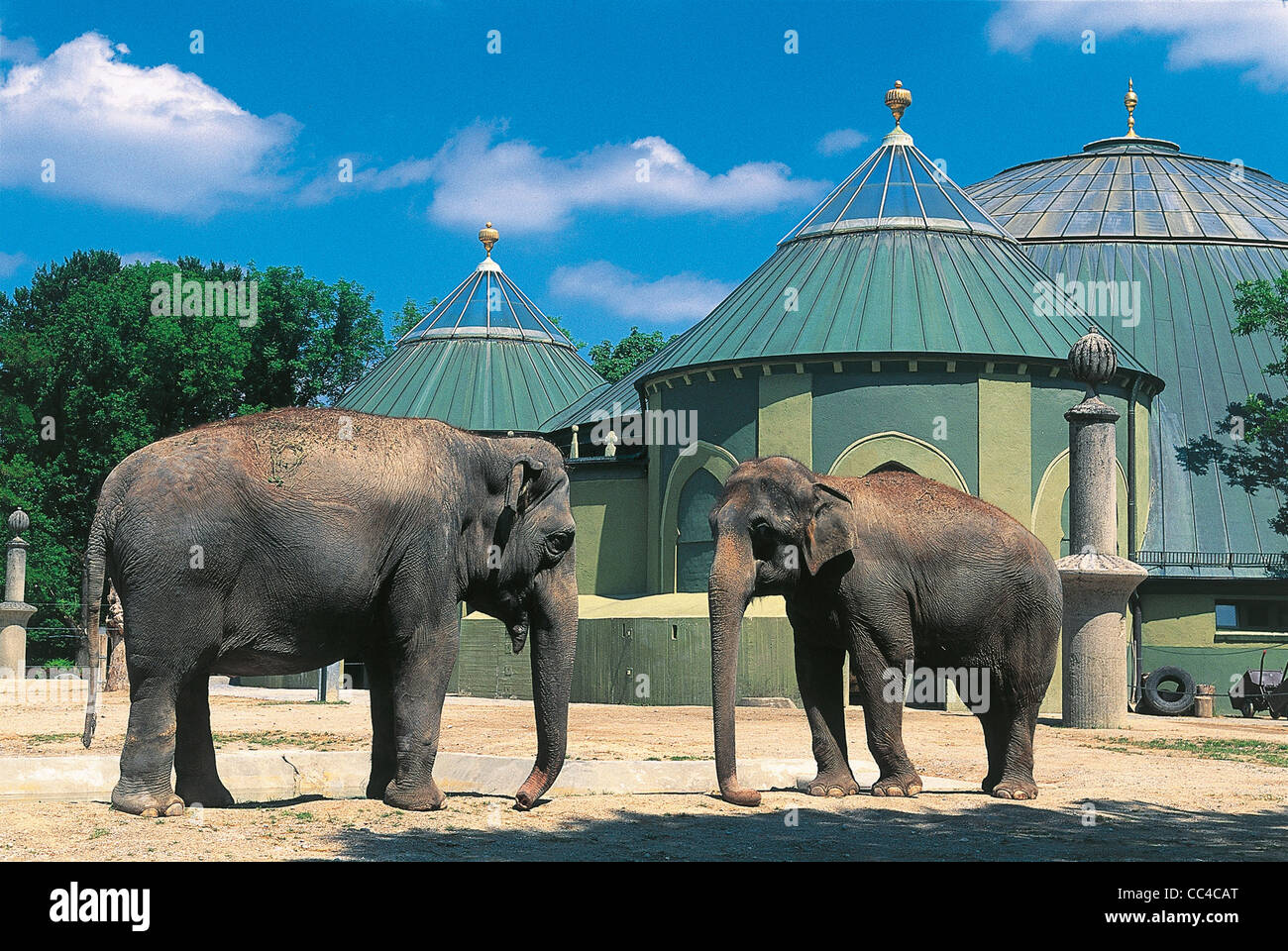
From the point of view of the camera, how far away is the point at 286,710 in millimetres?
29000

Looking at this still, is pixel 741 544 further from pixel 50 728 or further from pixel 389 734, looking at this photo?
pixel 50 728

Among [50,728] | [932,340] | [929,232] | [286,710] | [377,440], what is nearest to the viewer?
[377,440]

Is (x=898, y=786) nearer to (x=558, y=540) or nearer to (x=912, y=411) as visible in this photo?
(x=558, y=540)

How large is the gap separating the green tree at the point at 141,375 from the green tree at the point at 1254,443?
98.7 ft

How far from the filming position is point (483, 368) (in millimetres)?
54406

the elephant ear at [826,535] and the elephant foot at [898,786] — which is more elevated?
the elephant ear at [826,535]

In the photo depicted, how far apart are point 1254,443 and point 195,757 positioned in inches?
1538

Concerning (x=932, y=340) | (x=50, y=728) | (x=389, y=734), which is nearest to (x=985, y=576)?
(x=389, y=734)

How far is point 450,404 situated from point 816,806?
4193 centimetres

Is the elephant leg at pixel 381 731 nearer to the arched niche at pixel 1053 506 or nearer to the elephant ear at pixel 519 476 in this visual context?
the elephant ear at pixel 519 476

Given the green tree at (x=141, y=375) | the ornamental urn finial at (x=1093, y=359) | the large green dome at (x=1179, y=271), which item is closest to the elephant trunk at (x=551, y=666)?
the ornamental urn finial at (x=1093, y=359)

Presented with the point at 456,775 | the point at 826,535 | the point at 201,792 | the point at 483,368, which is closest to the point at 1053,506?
the point at 483,368

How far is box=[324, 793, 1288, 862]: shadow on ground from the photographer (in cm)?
912

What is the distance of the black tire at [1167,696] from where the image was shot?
110ft
